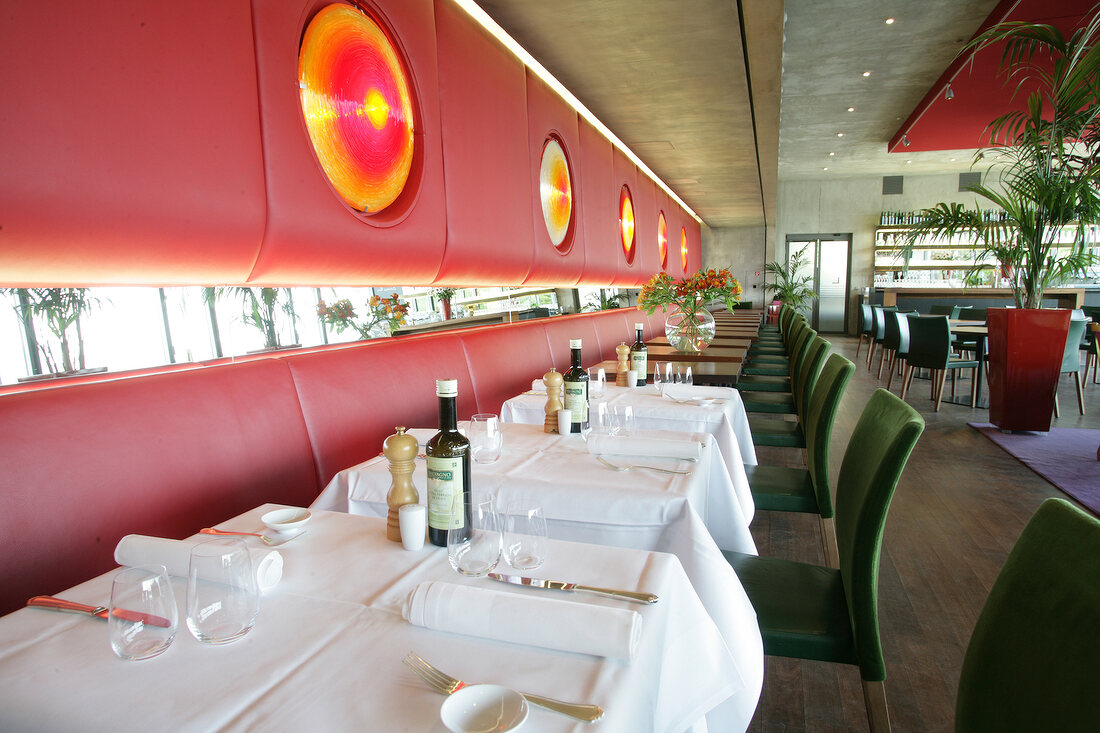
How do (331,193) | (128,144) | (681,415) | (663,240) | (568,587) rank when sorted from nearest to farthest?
1. (568,587)
2. (128,144)
3. (681,415)
4. (331,193)
5. (663,240)

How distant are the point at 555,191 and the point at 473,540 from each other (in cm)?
424

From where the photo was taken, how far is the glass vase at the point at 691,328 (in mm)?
3736

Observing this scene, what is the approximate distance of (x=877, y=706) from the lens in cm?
126

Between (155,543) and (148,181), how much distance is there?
1154 millimetres

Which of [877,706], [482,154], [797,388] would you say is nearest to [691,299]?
[797,388]

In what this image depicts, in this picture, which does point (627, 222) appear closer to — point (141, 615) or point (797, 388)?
point (797, 388)

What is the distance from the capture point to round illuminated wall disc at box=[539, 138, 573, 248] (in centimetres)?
466

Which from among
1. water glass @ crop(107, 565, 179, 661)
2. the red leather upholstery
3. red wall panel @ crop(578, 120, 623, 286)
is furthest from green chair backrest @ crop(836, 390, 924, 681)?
red wall panel @ crop(578, 120, 623, 286)

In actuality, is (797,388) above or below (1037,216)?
below

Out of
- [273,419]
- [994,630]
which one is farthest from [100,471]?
[994,630]

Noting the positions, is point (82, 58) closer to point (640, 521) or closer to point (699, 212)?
point (640, 521)

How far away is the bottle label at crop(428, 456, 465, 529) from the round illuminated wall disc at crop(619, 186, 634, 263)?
611 cm

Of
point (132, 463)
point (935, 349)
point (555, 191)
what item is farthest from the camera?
point (935, 349)

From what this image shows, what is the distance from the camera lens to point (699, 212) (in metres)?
12.9
